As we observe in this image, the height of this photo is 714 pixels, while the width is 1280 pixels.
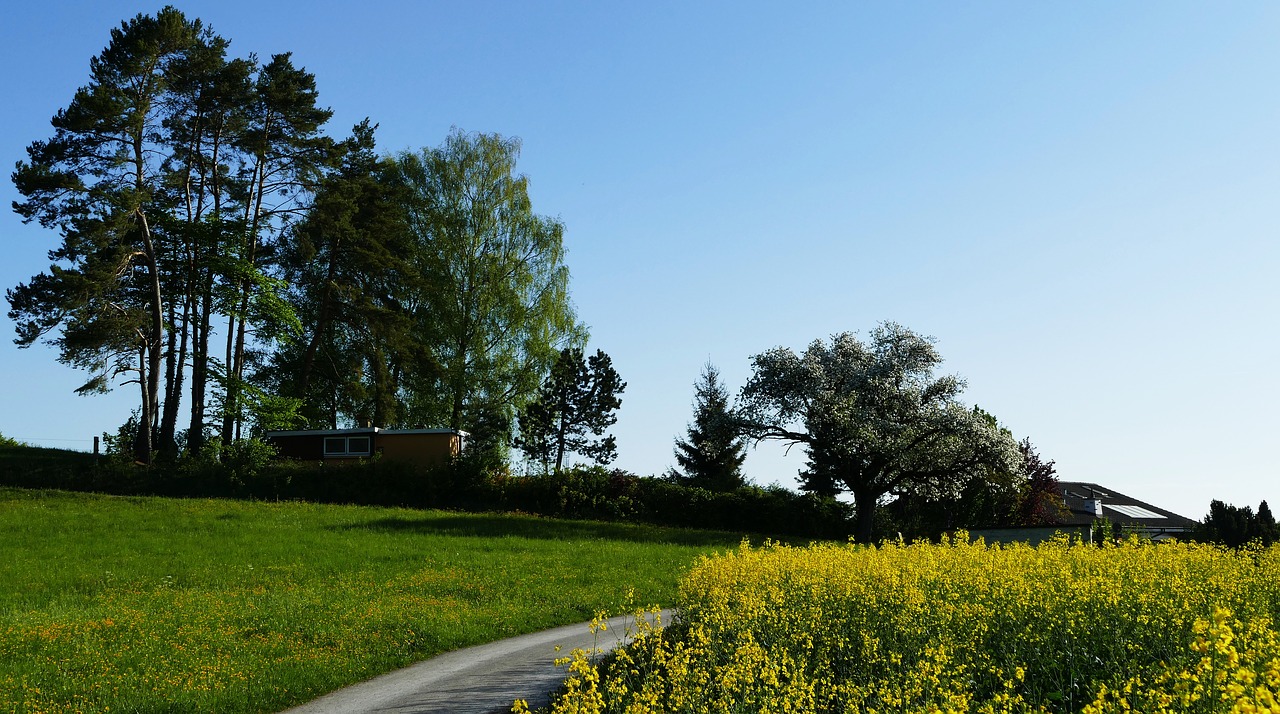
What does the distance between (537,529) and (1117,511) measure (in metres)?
38.0

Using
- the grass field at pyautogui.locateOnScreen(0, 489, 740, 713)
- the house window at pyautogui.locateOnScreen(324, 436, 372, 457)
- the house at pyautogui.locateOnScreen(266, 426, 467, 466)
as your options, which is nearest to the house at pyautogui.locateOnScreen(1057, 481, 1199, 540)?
the grass field at pyautogui.locateOnScreen(0, 489, 740, 713)

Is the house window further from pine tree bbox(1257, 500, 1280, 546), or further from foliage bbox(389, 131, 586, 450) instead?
pine tree bbox(1257, 500, 1280, 546)

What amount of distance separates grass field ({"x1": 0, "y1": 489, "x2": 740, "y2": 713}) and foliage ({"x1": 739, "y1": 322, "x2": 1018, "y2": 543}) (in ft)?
21.7

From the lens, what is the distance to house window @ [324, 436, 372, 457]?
44.5 metres

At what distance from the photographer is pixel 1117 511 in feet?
181

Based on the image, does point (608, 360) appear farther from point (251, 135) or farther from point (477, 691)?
point (477, 691)

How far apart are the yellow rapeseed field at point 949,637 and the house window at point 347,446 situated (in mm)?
33850

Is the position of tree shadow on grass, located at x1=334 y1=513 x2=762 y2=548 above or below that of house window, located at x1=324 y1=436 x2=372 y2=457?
below

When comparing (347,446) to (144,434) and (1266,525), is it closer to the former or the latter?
(144,434)

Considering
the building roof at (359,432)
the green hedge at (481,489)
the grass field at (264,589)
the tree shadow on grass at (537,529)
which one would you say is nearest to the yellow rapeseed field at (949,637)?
the grass field at (264,589)

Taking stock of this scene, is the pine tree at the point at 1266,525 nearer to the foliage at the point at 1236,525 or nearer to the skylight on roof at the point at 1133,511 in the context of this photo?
the foliage at the point at 1236,525

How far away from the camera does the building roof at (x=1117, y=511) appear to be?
49.9m

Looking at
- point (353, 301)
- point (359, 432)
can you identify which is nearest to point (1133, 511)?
point (359, 432)

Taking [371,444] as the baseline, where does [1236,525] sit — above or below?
below
